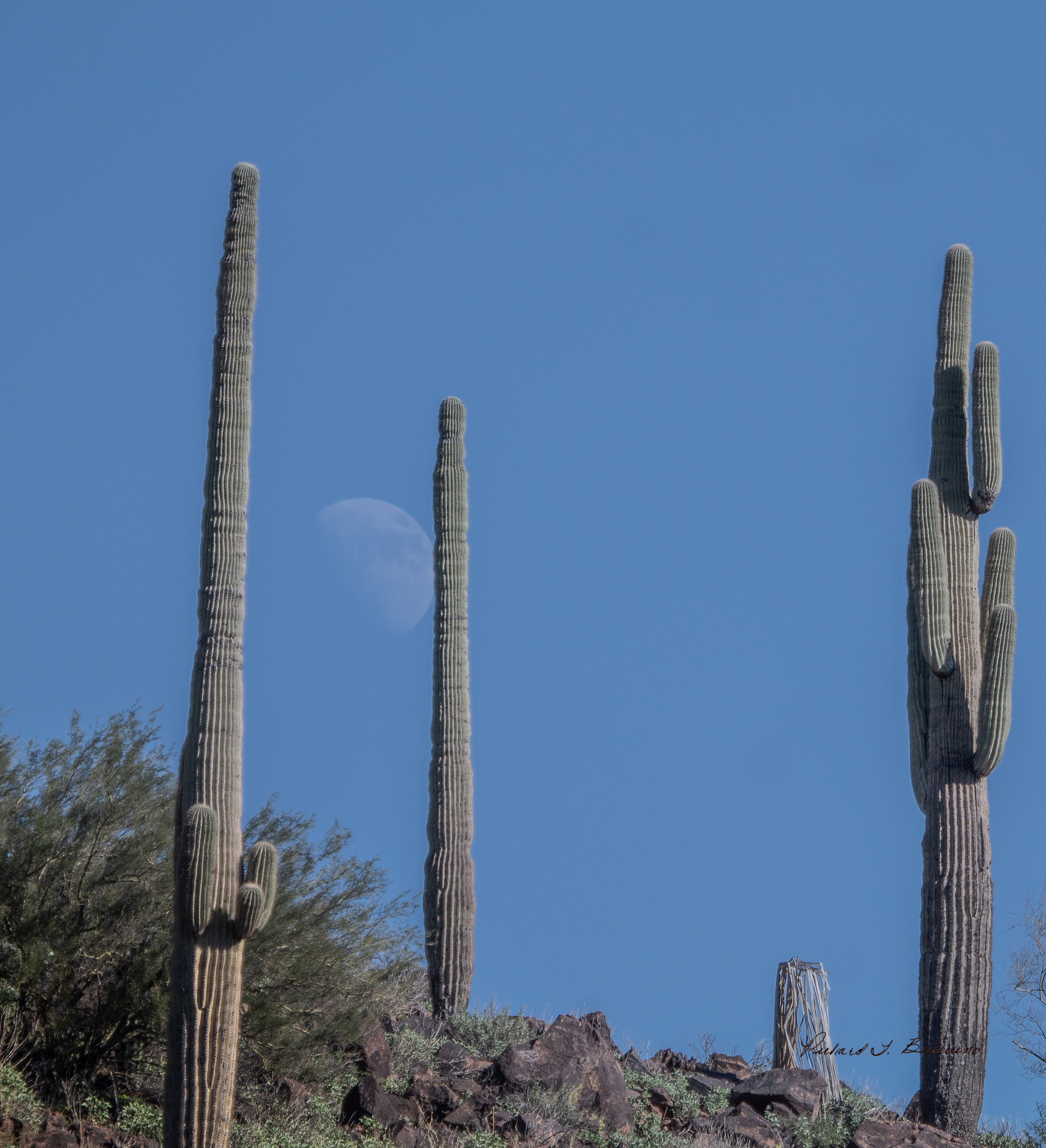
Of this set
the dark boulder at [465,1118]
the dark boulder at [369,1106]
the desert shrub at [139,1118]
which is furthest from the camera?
the dark boulder at [465,1118]

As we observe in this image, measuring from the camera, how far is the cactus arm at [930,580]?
1281cm

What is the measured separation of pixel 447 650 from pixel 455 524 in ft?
4.54

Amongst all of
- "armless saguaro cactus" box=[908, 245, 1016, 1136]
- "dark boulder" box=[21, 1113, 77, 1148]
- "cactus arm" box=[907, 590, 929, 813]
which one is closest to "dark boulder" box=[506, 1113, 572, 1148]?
"dark boulder" box=[21, 1113, 77, 1148]

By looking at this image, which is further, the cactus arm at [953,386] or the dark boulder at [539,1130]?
the cactus arm at [953,386]

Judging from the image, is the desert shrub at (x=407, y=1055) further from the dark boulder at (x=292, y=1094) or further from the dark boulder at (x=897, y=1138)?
the dark boulder at (x=897, y=1138)

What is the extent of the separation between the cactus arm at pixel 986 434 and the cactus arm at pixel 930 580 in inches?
19.5

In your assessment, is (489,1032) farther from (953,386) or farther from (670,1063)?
(953,386)

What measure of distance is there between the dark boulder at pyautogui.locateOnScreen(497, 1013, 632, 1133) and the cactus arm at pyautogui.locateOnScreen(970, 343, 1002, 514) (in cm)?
606

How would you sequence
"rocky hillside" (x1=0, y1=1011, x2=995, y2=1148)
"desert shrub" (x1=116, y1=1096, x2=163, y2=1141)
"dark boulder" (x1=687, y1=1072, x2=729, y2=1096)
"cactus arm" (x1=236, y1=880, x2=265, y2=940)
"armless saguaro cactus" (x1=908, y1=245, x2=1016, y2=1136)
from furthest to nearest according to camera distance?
"dark boulder" (x1=687, y1=1072, x2=729, y2=1096), "armless saguaro cactus" (x1=908, y1=245, x2=1016, y2=1136), "rocky hillside" (x1=0, y1=1011, x2=995, y2=1148), "desert shrub" (x1=116, y1=1096, x2=163, y2=1141), "cactus arm" (x1=236, y1=880, x2=265, y2=940)

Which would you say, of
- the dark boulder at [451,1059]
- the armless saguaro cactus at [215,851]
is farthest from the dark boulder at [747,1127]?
the armless saguaro cactus at [215,851]

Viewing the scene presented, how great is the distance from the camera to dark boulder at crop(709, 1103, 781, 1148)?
11188 mm

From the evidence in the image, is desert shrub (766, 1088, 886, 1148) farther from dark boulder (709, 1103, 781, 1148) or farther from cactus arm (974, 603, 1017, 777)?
cactus arm (974, 603, 1017, 777)

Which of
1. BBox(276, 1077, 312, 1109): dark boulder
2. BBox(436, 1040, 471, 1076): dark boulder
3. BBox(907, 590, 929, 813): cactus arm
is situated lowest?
BBox(276, 1077, 312, 1109): dark boulder

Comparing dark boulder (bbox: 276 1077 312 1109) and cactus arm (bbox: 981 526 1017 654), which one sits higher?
cactus arm (bbox: 981 526 1017 654)
